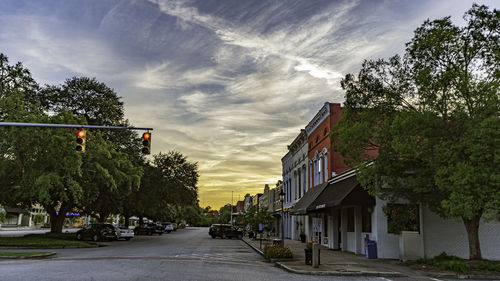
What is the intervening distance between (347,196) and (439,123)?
6.49 meters

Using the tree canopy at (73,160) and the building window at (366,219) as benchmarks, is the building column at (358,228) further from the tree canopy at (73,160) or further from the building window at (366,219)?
the tree canopy at (73,160)

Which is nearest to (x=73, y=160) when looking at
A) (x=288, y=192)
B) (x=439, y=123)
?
(x=439, y=123)

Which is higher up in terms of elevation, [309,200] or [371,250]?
[309,200]

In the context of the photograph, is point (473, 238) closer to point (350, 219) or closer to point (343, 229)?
point (350, 219)

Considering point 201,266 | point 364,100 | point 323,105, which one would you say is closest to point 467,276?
point 364,100

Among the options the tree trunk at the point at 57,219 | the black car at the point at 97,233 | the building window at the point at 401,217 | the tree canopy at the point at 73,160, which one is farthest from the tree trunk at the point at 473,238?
the tree trunk at the point at 57,219

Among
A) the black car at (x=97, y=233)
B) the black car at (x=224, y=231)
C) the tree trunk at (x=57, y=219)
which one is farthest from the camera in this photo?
the black car at (x=224, y=231)

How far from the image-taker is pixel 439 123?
17438 mm

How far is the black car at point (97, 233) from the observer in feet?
119

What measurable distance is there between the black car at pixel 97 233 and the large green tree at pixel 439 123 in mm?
24420

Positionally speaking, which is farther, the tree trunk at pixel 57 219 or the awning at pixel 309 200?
the tree trunk at pixel 57 219

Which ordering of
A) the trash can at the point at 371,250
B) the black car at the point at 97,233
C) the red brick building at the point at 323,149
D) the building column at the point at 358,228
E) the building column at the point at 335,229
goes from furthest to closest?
1. the black car at the point at 97,233
2. the red brick building at the point at 323,149
3. the building column at the point at 335,229
4. the building column at the point at 358,228
5. the trash can at the point at 371,250

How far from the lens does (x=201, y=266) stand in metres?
16.8

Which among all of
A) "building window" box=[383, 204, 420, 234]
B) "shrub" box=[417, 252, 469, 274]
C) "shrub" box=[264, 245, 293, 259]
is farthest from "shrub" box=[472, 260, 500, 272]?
"shrub" box=[264, 245, 293, 259]
